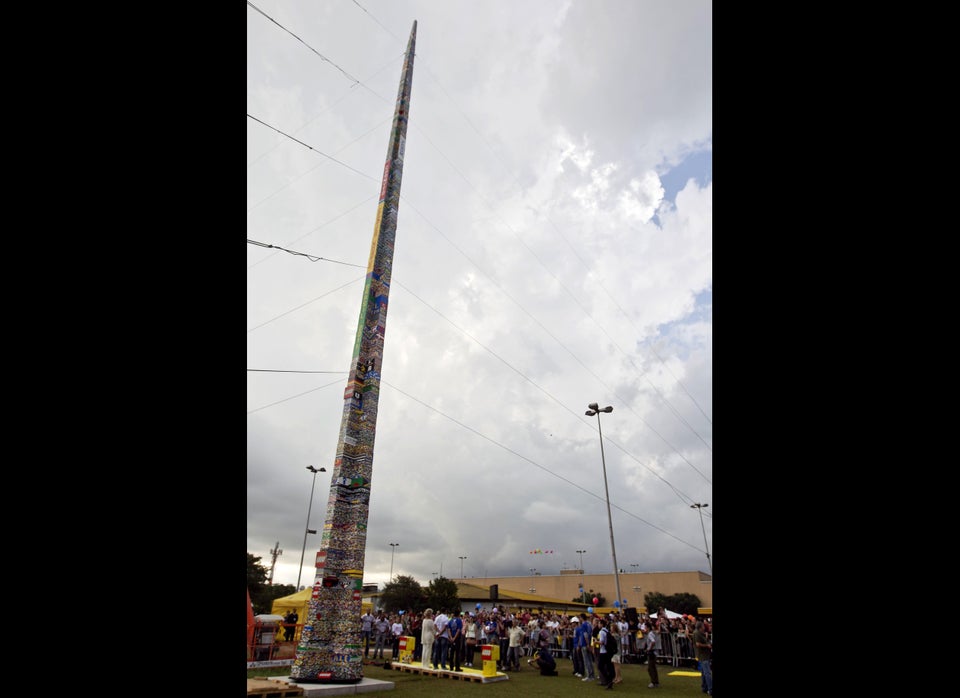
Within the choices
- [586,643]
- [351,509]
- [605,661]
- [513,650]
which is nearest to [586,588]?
[513,650]

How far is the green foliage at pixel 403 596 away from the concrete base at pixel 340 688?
4175cm

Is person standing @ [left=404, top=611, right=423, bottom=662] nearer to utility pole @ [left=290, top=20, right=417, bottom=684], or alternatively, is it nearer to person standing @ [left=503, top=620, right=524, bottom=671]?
person standing @ [left=503, top=620, right=524, bottom=671]

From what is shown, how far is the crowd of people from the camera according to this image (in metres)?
11.9

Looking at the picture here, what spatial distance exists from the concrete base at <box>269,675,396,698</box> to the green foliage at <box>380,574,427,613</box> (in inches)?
1644

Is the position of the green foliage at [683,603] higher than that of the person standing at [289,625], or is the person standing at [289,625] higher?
the person standing at [289,625]

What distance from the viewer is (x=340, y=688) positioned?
31.1 ft

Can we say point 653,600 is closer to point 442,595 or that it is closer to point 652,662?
point 442,595

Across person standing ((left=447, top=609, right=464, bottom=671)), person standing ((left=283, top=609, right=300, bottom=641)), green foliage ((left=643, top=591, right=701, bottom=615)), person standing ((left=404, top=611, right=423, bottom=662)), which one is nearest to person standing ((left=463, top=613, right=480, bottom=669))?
person standing ((left=447, top=609, right=464, bottom=671))

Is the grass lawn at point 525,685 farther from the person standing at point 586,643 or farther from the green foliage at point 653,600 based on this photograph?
the green foliage at point 653,600

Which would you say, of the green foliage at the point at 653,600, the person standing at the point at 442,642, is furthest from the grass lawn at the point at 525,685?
the green foliage at the point at 653,600

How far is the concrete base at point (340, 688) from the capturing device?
358 inches
